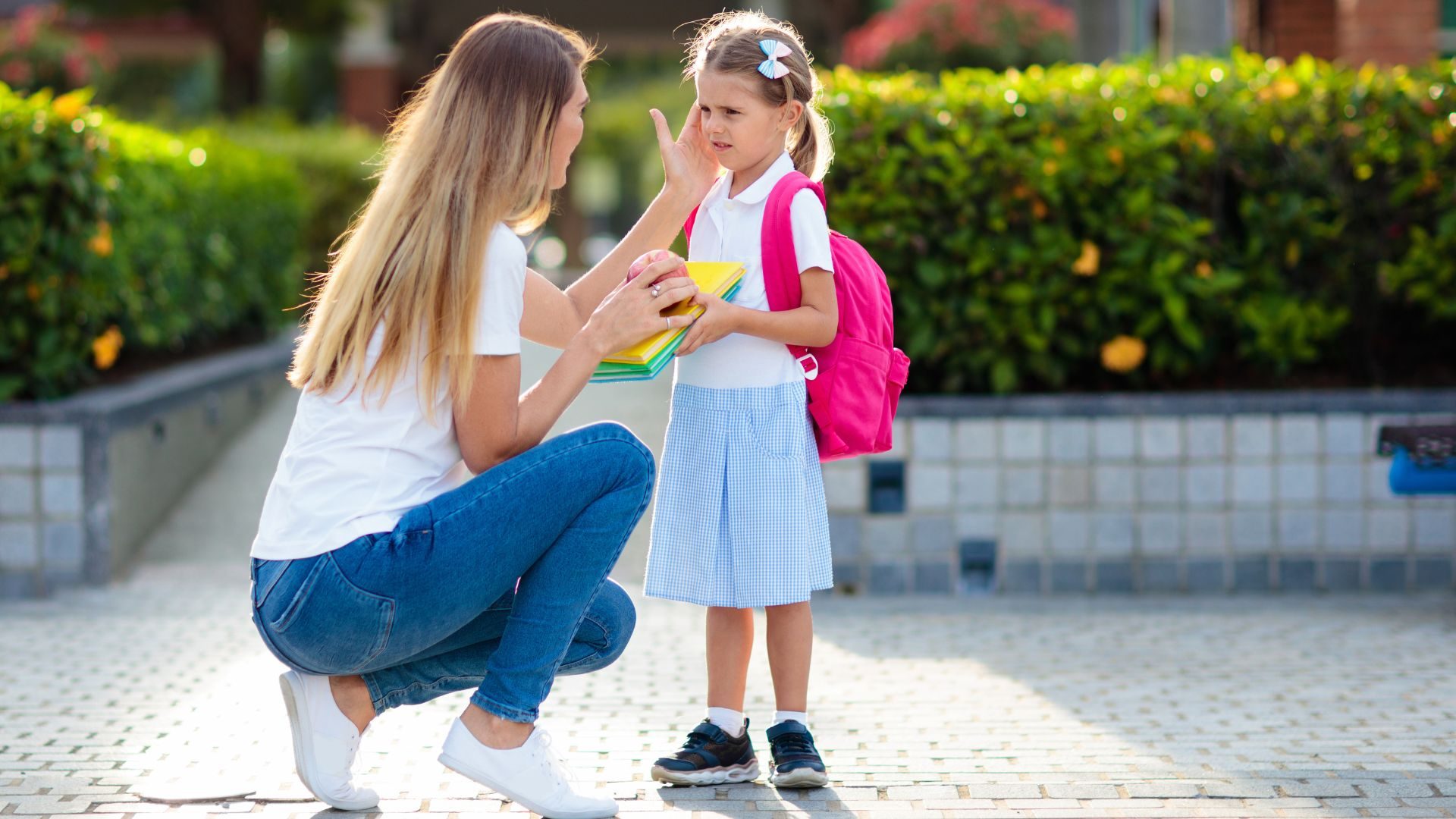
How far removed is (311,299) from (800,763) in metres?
1.41

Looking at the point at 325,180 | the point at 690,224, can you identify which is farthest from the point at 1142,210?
the point at 325,180

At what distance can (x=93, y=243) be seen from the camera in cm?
532

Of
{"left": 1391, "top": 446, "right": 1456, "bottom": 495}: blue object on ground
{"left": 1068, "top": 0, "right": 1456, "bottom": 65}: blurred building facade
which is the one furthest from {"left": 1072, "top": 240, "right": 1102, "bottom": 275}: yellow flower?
{"left": 1068, "top": 0, "right": 1456, "bottom": 65}: blurred building facade

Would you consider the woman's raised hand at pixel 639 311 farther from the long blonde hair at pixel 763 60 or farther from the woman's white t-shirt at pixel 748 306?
the long blonde hair at pixel 763 60

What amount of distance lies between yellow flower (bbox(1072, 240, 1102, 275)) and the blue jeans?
2761mm

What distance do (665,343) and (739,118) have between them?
0.56 meters

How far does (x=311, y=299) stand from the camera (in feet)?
10.4

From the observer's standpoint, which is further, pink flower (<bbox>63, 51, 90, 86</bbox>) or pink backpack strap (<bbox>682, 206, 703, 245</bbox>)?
pink flower (<bbox>63, 51, 90, 86</bbox>)

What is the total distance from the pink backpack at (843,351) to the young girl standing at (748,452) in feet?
0.11

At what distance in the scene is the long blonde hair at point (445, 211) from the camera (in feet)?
8.81

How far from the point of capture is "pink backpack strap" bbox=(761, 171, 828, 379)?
10.0 ft

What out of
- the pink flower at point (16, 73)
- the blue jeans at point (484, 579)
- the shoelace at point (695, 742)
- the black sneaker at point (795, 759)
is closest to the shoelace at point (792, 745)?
the black sneaker at point (795, 759)

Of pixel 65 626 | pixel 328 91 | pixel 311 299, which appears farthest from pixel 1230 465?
pixel 328 91

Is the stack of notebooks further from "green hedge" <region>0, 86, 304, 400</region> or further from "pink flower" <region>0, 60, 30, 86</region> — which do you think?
"pink flower" <region>0, 60, 30, 86</region>
